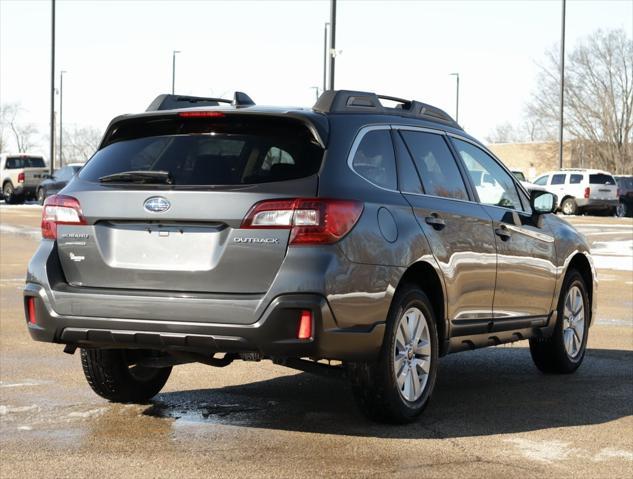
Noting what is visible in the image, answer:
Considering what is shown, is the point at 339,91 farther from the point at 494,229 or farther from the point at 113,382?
the point at 113,382

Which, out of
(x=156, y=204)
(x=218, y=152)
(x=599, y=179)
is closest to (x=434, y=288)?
(x=218, y=152)

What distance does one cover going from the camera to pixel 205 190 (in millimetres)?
6266

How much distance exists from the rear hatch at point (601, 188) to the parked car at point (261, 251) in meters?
39.6

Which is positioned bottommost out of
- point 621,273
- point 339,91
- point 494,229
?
point 621,273

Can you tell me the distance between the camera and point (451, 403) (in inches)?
303

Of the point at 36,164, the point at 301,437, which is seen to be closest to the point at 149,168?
the point at 301,437

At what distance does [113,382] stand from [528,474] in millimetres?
2713

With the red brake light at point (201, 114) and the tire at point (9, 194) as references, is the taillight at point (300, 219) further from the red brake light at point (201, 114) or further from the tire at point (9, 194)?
the tire at point (9, 194)

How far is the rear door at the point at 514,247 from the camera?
8.05 meters

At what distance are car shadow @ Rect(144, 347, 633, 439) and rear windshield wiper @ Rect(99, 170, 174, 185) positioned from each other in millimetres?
1435

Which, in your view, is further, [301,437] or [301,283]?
[301,437]

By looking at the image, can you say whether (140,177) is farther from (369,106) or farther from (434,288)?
(434,288)

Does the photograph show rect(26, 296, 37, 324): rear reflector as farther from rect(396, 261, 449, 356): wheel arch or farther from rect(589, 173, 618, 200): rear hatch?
rect(589, 173, 618, 200): rear hatch

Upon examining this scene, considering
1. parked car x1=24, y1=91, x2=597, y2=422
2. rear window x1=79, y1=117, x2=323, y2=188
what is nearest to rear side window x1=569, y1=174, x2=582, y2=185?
parked car x1=24, y1=91, x2=597, y2=422
